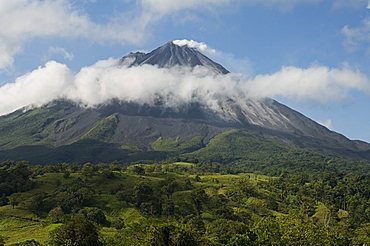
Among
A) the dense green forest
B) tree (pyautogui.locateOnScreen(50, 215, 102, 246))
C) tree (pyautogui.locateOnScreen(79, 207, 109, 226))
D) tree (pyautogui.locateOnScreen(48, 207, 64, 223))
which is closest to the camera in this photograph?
tree (pyautogui.locateOnScreen(50, 215, 102, 246))

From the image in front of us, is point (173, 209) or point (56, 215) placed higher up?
point (173, 209)

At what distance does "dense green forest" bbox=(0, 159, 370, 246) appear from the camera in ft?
184

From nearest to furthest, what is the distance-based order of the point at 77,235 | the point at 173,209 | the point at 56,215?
the point at 77,235, the point at 56,215, the point at 173,209

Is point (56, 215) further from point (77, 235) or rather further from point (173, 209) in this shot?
point (77, 235)

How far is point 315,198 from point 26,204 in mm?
74252

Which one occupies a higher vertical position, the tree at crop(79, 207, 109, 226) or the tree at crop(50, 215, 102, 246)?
the tree at crop(50, 215, 102, 246)

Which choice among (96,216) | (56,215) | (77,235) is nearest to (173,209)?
(96,216)

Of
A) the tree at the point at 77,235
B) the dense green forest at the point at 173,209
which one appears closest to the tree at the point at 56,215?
the dense green forest at the point at 173,209

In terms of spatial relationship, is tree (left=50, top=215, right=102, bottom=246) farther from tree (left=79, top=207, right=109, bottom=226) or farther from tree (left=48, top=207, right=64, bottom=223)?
tree (left=48, top=207, right=64, bottom=223)

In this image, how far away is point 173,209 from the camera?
100562 mm

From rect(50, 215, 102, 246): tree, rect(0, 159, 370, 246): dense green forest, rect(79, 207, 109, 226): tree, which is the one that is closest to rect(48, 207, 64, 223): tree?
rect(0, 159, 370, 246): dense green forest

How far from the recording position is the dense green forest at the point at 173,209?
56.1 metres

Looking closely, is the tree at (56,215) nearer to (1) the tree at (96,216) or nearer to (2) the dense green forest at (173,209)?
(2) the dense green forest at (173,209)

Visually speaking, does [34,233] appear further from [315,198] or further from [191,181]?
[315,198]
